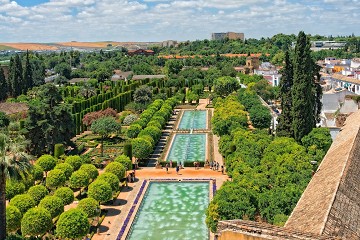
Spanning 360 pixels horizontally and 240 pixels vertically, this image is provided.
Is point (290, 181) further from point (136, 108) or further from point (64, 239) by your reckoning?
point (136, 108)

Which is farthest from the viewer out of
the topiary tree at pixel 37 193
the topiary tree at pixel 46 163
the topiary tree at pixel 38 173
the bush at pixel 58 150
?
the bush at pixel 58 150

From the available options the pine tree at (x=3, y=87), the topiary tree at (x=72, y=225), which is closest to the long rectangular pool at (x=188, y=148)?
the topiary tree at (x=72, y=225)

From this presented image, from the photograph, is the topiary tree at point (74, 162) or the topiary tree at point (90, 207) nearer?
the topiary tree at point (90, 207)

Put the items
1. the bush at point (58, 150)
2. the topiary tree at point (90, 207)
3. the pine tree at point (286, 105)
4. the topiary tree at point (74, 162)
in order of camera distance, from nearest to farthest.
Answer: the topiary tree at point (90, 207) → the topiary tree at point (74, 162) → the bush at point (58, 150) → the pine tree at point (286, 105)

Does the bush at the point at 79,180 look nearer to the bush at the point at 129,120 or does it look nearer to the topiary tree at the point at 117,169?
the topiary tree at the point at 117,169

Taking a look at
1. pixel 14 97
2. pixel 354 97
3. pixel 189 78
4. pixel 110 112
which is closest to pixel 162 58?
pixel 189 78

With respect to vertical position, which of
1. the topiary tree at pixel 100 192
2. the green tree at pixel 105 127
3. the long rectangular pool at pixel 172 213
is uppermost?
the green tree at pixel 105 127

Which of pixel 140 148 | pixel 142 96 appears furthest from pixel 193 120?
pixel 140 148
